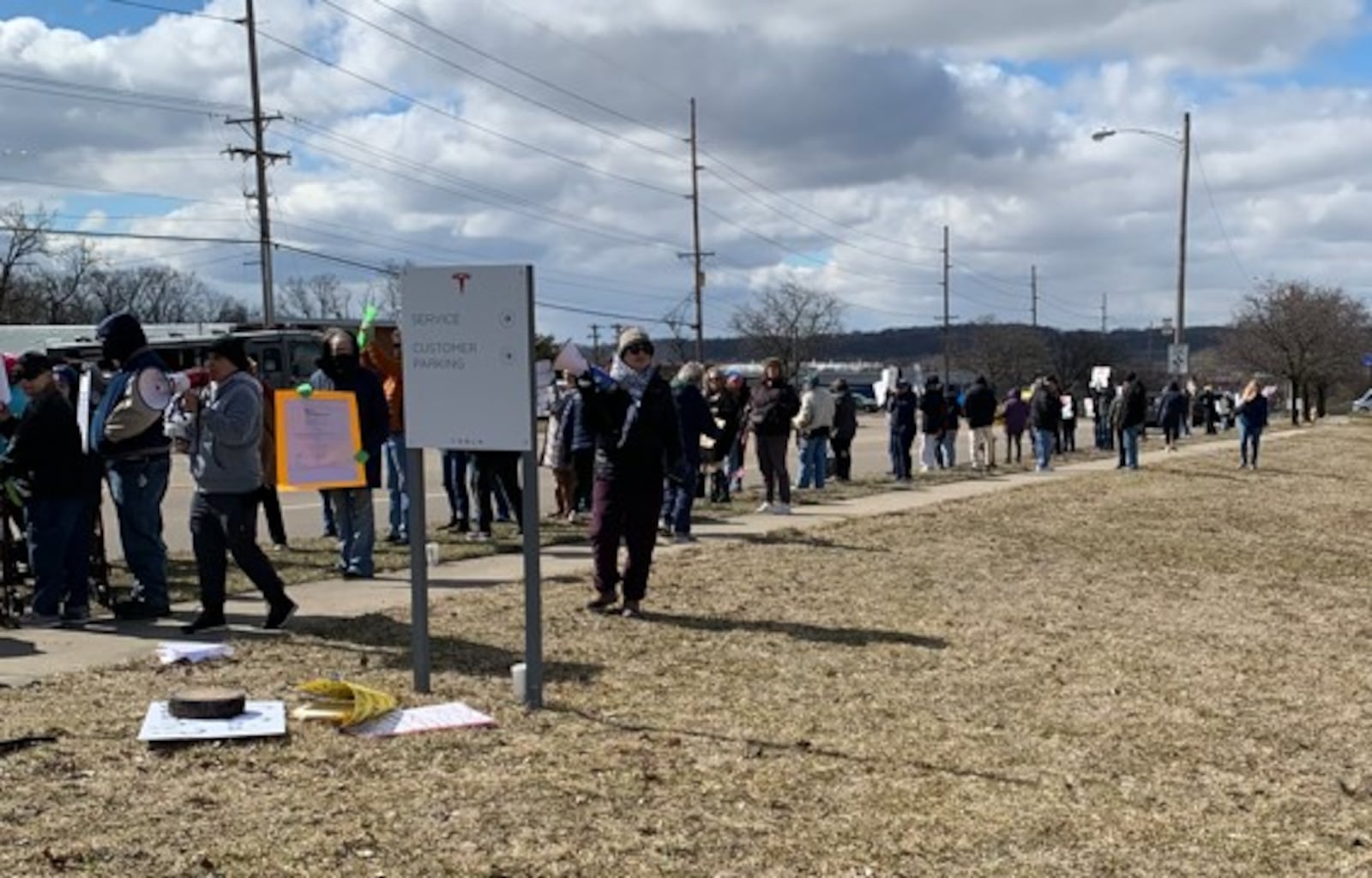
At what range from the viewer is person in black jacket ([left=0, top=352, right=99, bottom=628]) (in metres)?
8.11

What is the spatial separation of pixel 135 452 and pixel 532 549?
135 inches

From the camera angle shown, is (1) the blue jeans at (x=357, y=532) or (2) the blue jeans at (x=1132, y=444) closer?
(1) the blue jeans at (x=357, y=532)

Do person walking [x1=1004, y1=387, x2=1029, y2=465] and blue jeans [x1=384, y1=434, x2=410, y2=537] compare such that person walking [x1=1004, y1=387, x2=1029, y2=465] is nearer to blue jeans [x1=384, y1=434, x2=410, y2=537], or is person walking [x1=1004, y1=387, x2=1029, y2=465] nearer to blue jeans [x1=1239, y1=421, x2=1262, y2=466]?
blue jeans [x1=1239, y1=421, x2=1262, y2=466]

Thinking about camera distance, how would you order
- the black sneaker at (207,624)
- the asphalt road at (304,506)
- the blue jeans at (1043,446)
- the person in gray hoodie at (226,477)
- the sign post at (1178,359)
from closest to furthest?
the person in gray hoodie at (226,477) < the black sneaker at (207,624) < the asphalt road at (304,506) < the blue jeans at (1043,446) < the sign post at (1178,359)

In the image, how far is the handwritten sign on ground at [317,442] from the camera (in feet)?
30.8

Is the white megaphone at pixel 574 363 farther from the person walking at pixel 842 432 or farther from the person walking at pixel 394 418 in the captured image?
the person walking at pixel 842 432

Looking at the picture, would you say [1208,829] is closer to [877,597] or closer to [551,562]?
[877,597]

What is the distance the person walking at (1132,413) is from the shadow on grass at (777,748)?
18762 millimetres

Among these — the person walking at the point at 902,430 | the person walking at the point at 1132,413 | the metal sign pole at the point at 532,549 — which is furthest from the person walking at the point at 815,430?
the metal sign pole at the point at 532,549

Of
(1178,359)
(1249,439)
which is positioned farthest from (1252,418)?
(1178,359)

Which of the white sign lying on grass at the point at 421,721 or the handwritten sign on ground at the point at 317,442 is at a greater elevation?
the handwritten sign on ground at the point at 317,442

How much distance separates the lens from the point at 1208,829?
16.7ft

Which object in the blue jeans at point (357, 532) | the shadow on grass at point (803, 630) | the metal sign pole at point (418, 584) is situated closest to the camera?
the metal sign pole at point (418, 584)

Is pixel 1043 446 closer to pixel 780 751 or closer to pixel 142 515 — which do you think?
pixel 142 515
